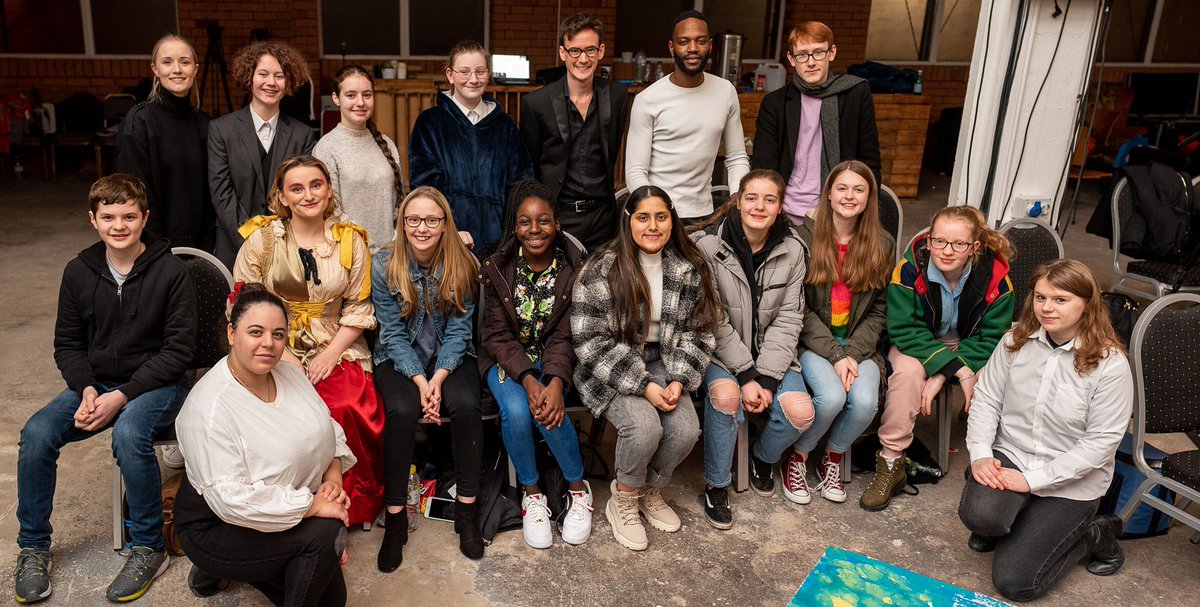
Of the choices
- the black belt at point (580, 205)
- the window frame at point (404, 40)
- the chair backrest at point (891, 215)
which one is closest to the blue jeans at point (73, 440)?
the black belt at point (580, 205)

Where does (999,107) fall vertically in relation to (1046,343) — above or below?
above

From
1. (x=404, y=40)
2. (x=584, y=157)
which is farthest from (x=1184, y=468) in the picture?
(x=404, y=40)

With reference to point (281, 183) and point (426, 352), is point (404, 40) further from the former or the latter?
point (426, 352)

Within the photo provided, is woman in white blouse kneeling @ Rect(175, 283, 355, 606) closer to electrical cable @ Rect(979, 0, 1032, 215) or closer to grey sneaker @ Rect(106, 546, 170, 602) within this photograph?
grey sneaker @ Rect(106, 546, 170, 602)

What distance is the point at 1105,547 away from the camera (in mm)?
2990

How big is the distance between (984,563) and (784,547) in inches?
26.7

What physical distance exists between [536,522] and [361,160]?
1.57 metres

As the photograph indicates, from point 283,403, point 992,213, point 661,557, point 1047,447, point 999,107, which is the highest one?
point 999,107

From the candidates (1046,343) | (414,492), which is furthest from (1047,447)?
(414,492)

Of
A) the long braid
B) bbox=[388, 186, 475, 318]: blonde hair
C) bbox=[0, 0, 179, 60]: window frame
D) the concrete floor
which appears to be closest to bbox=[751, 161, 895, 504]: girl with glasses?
the concrete floor

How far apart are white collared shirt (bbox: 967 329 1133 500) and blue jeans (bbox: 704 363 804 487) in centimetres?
68

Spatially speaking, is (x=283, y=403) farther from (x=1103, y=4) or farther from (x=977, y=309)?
(x=1103, y=4)

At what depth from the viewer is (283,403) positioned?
7.97 ft

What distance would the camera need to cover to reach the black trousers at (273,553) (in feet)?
7.80
